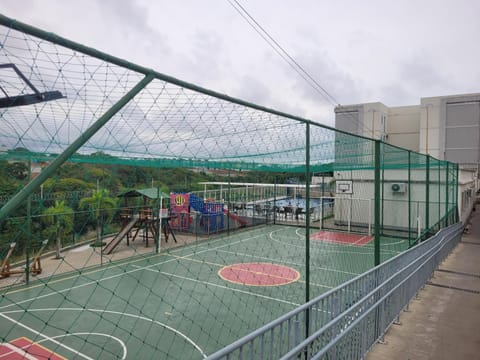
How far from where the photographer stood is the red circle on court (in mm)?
8742

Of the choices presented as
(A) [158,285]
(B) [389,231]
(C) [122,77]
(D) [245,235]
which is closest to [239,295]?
(A) [158,285]

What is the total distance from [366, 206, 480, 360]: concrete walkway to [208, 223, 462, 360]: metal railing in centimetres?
18

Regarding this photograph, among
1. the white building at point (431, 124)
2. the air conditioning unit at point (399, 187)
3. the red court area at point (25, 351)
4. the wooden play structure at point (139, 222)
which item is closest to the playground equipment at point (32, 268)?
the wooden play structure at point (139, 222)

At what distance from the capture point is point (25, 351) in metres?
4.95

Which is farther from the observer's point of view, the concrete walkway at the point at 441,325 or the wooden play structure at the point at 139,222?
the wooden play structure at the point at 139,222

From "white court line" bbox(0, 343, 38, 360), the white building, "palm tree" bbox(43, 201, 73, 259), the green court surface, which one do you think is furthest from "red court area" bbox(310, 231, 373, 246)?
the white building

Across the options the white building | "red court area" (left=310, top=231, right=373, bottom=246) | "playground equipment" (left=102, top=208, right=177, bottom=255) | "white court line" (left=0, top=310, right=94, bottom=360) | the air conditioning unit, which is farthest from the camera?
the white building

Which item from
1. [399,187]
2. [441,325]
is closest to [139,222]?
[441,325]

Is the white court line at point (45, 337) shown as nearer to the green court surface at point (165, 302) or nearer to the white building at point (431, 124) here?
the green court surface at point (165, 302)

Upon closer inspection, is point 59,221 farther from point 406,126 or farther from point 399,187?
point 406,126

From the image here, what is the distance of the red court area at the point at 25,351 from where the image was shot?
4.86 meters

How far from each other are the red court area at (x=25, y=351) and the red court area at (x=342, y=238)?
1132cm

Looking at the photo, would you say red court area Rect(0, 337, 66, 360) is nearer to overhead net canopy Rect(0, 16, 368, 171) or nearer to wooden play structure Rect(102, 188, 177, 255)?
overhead net canopy Rect(0, 16, 368, 171)

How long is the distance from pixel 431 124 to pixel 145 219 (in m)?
28.4
